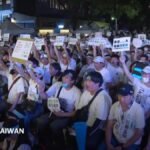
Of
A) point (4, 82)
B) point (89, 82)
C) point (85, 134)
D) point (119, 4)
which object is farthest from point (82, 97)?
point (119, 4)

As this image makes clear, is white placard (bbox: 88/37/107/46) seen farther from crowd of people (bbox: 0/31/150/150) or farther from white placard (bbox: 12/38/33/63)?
white placard (bbox: 12/38/33/63)

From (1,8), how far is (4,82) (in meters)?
37.4

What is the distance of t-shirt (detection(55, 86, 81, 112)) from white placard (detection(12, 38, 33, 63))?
107 cm

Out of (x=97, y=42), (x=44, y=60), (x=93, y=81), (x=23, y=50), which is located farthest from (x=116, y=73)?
(x=93, y=81)

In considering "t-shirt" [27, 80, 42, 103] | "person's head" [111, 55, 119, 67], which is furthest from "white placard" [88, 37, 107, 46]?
"t-shirt" [27, 80, 42, 103]

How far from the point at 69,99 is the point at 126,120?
1.50m

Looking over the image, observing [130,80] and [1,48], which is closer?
[130,80]

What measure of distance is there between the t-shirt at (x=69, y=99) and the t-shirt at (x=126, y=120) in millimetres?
Answer: 1148

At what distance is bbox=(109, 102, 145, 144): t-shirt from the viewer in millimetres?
6039

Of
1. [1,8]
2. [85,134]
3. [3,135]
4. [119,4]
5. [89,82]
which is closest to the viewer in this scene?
[85,134]

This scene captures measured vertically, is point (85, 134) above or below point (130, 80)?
below

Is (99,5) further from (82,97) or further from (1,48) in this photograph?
(82,97)

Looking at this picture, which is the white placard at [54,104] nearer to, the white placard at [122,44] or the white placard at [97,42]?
the white placard at [122,44]

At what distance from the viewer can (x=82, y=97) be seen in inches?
275
